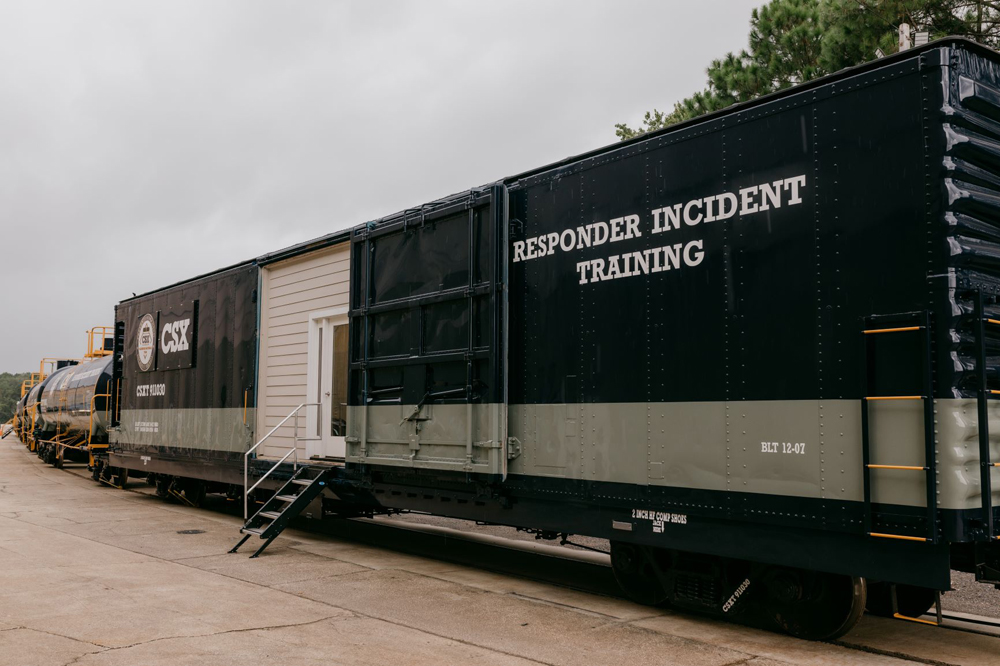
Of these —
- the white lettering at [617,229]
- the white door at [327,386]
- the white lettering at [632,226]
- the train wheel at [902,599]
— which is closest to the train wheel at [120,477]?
the white door at [327,386]

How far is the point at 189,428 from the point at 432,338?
6625 millimetres

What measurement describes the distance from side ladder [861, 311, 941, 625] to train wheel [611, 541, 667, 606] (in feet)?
7.50

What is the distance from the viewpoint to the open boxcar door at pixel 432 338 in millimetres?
8039

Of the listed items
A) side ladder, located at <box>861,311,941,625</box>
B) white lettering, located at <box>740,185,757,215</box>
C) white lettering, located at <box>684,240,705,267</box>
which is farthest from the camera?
white lettering, located at <box>684,240,705,267</box>

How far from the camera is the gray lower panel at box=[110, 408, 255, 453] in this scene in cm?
1227

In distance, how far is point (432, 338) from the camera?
8.81 metres

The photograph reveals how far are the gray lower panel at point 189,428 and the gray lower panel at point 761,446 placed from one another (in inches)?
237

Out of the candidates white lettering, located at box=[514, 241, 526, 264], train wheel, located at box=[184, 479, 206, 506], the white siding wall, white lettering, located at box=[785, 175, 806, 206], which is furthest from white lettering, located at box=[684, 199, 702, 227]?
train wheel, located at box=[184, 479, 206, 506]

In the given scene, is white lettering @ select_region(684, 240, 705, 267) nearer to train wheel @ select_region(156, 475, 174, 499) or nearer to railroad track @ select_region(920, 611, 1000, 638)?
railroad track @ select_region(920, 611, 1000, 638)

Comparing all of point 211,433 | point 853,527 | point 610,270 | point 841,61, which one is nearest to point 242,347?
point 211,433

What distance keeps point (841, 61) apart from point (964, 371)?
10591 millimetres

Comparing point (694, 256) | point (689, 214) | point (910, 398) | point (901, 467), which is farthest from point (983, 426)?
point (689, 214)

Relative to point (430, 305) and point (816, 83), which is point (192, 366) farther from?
point (816, 83)

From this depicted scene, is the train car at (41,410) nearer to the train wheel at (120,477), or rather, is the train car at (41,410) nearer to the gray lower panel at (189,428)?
the train wheel at (120,477)
